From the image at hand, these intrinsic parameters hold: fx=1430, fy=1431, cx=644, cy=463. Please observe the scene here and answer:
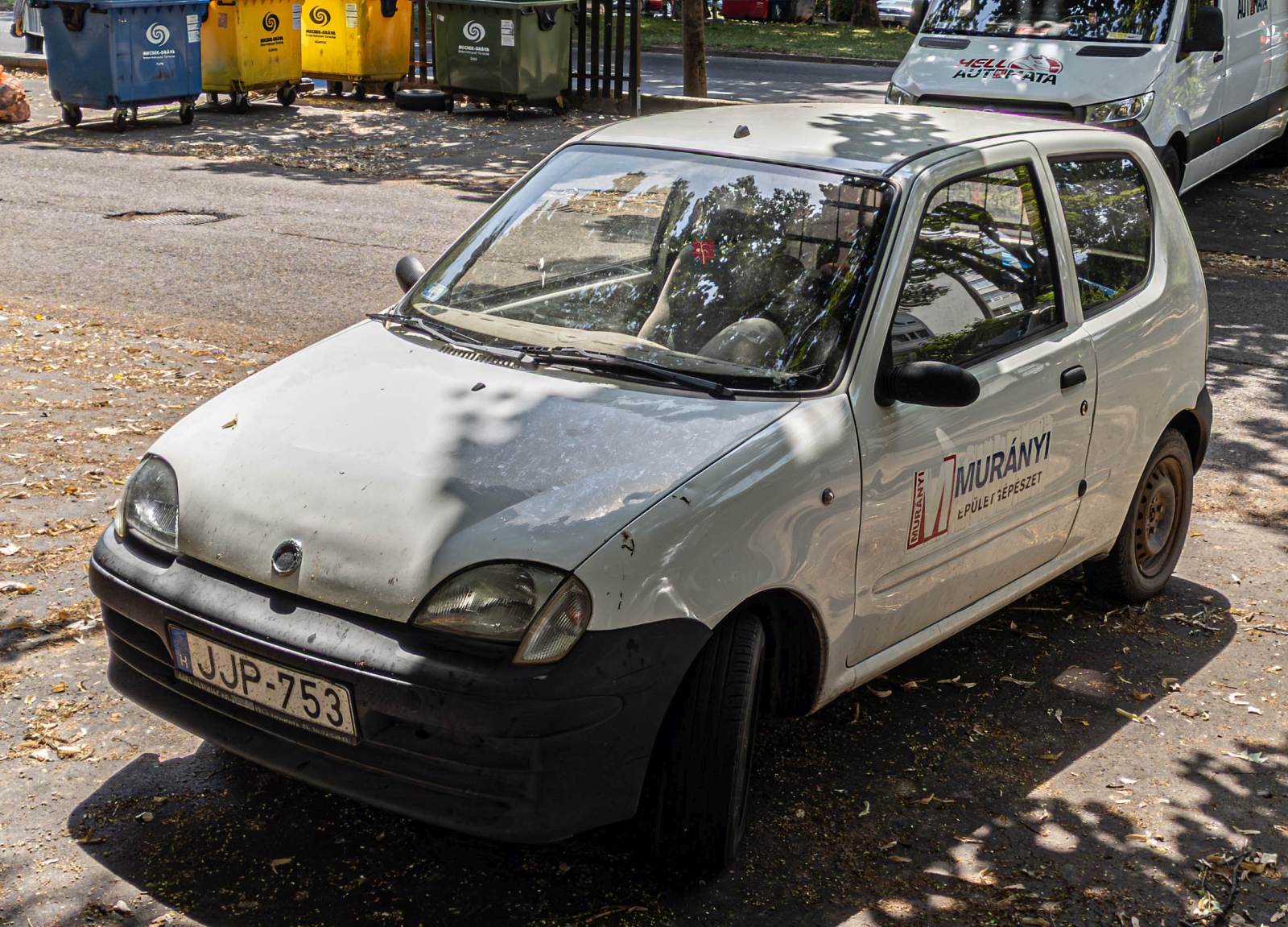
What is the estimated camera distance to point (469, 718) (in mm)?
3014

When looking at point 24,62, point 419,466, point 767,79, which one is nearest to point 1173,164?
point 419,466

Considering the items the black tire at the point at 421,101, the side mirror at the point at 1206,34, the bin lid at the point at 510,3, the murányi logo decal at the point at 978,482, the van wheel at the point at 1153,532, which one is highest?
the bin lid at the point at 510,3

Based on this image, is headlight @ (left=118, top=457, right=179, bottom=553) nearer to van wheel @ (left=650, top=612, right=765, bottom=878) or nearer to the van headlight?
the van headlight

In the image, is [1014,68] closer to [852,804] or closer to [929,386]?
[929,386]

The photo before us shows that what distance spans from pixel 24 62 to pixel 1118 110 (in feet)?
60.8

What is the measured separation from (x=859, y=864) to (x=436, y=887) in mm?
1052

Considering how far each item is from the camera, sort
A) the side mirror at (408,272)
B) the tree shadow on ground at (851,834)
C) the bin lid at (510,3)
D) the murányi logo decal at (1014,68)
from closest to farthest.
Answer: the tree shadow on ground at (851,834), the side mirror at (408,272), the murányi logo decal at (1014,68), the bin lid at (510,3)

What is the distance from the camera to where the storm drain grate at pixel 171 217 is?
11.6 metres

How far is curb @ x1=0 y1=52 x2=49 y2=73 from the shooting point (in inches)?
895

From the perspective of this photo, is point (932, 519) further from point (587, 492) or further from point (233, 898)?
point (233, 898)

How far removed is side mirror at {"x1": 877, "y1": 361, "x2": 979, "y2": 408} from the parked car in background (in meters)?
38.2

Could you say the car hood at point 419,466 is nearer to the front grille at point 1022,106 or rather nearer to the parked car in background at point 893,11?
the front grille at point 1022,106

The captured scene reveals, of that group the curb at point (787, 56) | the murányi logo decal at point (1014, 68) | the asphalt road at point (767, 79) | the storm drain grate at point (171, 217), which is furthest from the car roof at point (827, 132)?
the curb at point (787, 56)

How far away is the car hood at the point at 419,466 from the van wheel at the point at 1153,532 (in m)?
2.05
